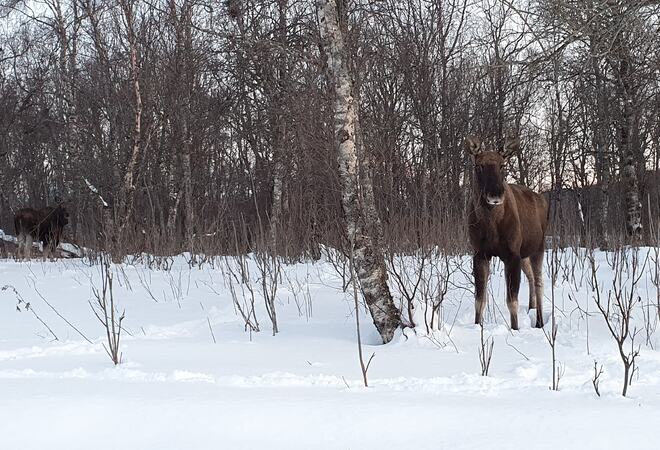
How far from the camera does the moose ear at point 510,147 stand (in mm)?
5870

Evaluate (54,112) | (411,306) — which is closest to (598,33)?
(411,306)

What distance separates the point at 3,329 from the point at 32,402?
3.66 metres

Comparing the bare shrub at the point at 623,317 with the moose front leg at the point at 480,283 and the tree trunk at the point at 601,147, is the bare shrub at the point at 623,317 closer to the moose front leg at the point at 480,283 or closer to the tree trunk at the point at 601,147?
the moose front leg at the point at 480,283

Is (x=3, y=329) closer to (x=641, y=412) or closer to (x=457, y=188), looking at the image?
(x=641, y=412)

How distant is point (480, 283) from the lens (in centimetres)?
603

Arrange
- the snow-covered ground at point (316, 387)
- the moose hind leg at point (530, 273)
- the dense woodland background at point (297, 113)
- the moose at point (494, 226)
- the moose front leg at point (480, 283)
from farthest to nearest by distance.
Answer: the dense woodland background at point (297, 113) → the moose hind leg at point (530, 273) → the moose front leg at point (480, 283) → the moose at point (494, 226) → the snow-covered ground at point (316, 387)

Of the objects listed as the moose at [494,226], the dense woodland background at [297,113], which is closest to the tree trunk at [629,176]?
the dense woodland background at [297,113]

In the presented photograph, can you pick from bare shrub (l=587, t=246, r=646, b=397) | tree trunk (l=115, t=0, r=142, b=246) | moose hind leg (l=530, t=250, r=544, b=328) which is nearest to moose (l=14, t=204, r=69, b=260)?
tree trunk (l=115, t=0, r=142, b=246)

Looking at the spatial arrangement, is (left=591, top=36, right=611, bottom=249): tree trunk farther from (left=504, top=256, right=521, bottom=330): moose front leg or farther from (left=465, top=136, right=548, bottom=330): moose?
(left=504, top=256, right=521, bottom=330): moose front leg

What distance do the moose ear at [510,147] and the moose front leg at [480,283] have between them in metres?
1.00

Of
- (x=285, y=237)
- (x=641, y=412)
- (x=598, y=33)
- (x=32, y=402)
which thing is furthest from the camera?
(x=285, y=237)

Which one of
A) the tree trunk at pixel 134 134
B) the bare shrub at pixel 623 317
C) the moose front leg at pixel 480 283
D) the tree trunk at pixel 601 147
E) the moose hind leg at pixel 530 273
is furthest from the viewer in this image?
the tree trunk at pixel 601 147

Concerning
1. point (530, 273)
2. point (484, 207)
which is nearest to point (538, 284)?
point (530, 273)

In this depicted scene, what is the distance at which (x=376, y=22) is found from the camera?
15812mm
